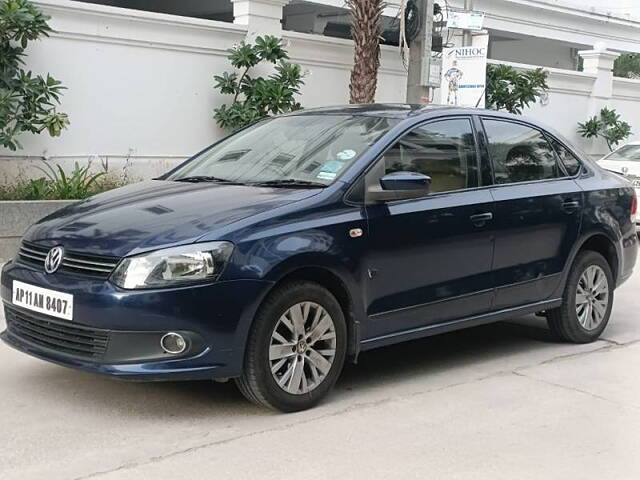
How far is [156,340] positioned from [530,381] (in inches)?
99.8

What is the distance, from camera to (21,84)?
31.8ft

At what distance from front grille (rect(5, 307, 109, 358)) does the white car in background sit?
955 centimetres

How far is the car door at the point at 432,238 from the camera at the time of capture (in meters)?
5.18

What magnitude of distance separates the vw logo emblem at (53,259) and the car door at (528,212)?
278 cm

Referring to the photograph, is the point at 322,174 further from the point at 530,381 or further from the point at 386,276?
the point at 530,381

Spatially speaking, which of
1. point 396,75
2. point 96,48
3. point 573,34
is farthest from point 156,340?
point 573,34

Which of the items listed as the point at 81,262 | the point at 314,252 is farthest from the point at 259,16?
the point at 81,262

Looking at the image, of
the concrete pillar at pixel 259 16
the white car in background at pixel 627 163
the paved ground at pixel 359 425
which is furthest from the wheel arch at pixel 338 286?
the white car in background at pixel 627 163

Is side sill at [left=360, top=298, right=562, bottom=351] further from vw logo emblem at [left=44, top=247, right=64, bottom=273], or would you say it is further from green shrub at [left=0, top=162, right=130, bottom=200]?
green shrub at [left=0, top=162, right=130, bottom=200]

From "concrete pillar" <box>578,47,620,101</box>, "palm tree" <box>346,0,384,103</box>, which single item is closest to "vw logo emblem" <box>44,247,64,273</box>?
"palm tree" <box>346,0,384,103</box>

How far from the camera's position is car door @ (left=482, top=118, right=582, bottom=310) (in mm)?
5918

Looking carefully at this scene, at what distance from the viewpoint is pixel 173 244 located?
4.46m

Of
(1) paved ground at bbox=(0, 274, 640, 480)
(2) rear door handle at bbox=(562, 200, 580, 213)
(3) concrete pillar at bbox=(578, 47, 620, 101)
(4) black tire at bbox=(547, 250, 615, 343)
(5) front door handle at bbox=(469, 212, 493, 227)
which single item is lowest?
(1) paved ground at bbox=(0, 274, 640, 480)

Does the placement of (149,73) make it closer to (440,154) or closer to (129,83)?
(129,83)
